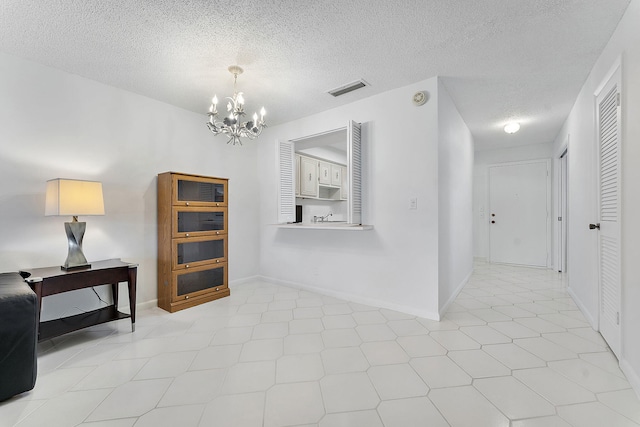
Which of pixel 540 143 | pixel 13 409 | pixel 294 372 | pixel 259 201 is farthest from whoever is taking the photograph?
pixel 540 143

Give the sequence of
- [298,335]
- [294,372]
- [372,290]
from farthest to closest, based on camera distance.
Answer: [372,290] < [298,335] < [294,372]

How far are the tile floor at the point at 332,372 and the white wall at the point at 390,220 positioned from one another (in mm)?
343

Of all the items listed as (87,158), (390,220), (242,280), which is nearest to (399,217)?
(390,220)

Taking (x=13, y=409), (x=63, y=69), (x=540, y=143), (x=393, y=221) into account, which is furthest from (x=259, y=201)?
(x=540, y=143)

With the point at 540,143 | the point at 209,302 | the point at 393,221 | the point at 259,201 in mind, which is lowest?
the point at 209,302

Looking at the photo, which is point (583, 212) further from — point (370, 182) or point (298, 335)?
point (298, 335)

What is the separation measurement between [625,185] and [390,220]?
173 cm

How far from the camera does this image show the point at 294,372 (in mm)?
1802

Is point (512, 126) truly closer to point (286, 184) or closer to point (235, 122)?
point (286, 184)

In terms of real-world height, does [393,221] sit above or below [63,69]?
below

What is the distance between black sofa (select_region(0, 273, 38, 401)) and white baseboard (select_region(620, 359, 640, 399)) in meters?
3.42

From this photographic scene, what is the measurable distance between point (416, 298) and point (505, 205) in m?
3.91

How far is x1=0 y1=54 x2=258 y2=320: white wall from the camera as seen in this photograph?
7.55 feet

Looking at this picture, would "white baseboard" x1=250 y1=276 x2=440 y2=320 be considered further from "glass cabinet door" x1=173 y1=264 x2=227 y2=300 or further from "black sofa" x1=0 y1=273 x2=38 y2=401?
"black sofa" x1=0 y1=273 x2=38 y2=401
